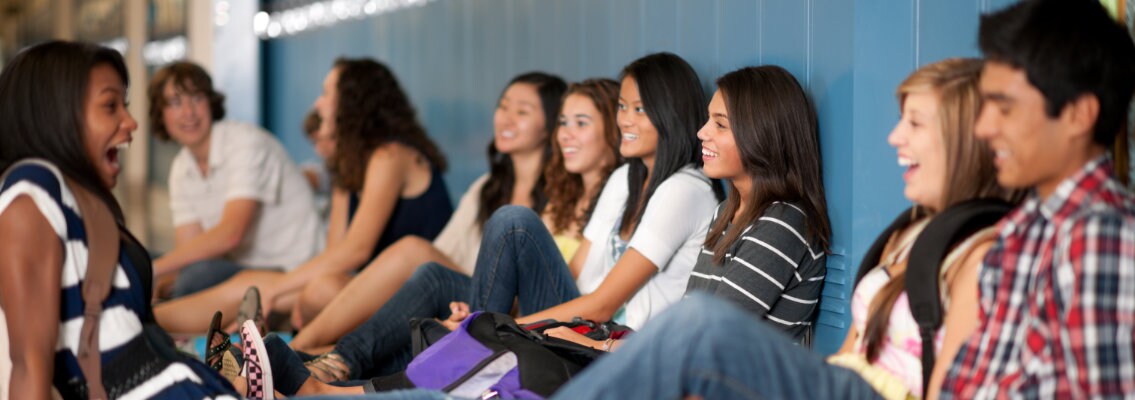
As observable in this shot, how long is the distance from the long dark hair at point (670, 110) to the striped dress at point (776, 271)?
0.56 meters

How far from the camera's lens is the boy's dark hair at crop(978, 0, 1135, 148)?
1.89 metres

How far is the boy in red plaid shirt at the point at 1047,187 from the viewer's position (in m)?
1.79

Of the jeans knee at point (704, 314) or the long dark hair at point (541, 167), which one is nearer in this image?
the jeans knee at point (704, 314)

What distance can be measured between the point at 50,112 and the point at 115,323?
1.34 ft

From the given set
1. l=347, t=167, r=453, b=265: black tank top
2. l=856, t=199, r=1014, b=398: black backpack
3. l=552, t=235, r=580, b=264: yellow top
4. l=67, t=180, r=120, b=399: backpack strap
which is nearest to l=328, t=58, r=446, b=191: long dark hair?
l=347, t=167, r=453, b=265: black tank top

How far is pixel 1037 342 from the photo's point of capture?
185 cm

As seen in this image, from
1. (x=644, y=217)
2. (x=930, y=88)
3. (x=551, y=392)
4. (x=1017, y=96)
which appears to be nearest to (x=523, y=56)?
(x=644, y=217)

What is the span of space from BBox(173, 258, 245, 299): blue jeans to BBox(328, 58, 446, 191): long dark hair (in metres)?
0.61

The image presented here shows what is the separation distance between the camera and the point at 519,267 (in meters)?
3.78

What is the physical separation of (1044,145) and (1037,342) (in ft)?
1.02

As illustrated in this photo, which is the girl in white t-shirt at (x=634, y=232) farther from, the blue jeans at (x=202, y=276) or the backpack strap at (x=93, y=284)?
the blue jeans at (x=202, y=276)

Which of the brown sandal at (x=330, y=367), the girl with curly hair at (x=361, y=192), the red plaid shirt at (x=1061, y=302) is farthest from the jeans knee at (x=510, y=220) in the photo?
the red plaid shirt at (x=1061, y=302)

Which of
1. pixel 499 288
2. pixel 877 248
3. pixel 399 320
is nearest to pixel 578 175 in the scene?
pixel 499 288

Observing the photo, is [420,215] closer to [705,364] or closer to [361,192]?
[361,192]
